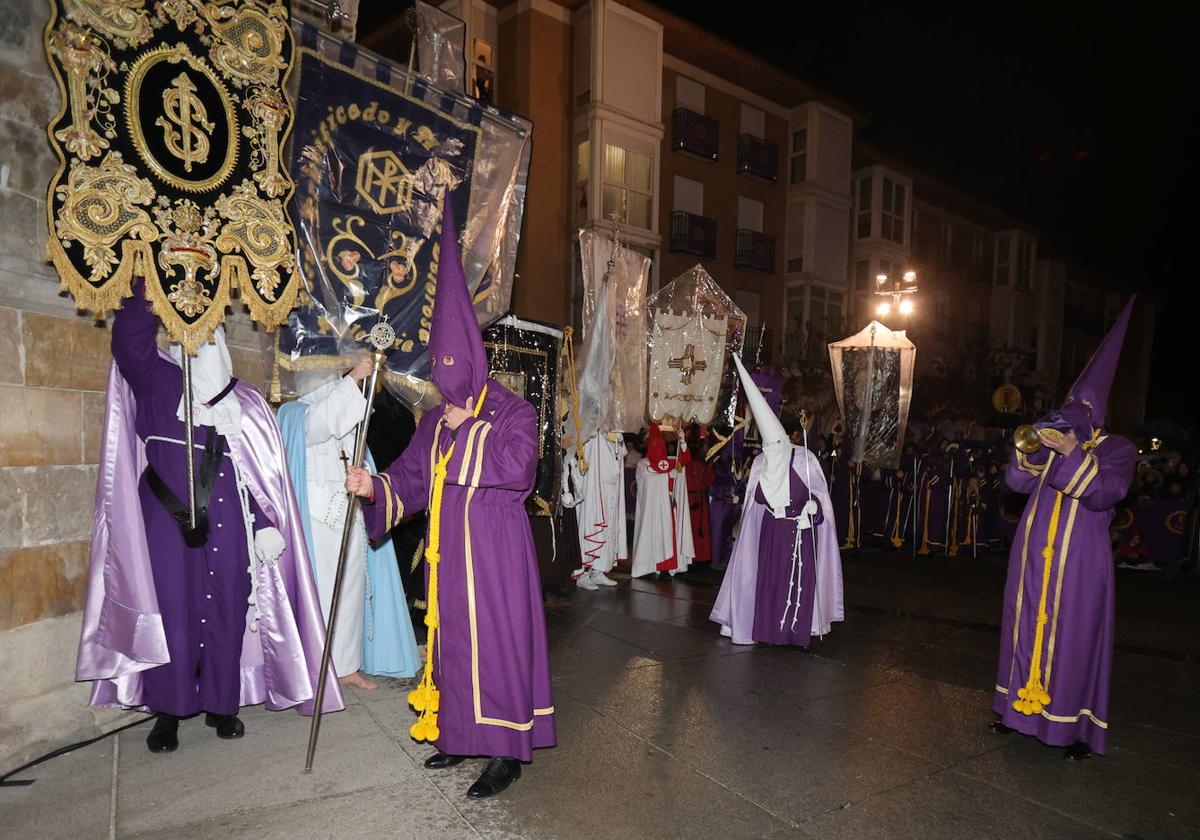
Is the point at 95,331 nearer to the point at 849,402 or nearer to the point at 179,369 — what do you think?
the point at 179,369

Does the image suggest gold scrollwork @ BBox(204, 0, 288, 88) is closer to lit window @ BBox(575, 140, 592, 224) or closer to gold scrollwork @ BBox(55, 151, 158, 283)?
gold scrollwork @ BBox(55, 151, 158, 283)

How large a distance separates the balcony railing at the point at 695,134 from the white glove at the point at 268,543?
17999 millimetres

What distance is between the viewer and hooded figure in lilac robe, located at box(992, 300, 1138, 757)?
405cm

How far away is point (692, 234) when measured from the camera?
19.7 m

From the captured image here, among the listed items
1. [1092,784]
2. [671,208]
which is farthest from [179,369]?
[671,208]

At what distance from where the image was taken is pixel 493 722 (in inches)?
132

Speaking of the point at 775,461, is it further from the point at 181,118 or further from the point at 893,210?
the point at 893,210

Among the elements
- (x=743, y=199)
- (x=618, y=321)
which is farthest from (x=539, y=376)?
(x=743, y=199)

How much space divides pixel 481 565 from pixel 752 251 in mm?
19494

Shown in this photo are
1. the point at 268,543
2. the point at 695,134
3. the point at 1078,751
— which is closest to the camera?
the point at 268,543

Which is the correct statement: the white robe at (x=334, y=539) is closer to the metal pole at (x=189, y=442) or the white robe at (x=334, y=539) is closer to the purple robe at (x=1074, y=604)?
the metal pole at (x=189, y=442)

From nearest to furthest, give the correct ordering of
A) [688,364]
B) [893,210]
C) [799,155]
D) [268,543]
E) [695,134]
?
1. [268,543]
2. [688,364]
3. [695,134]
4. [799,155]
5. [893,210]

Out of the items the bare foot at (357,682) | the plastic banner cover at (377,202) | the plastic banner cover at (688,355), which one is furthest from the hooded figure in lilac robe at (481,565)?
the plastic banner cover at (688,355)

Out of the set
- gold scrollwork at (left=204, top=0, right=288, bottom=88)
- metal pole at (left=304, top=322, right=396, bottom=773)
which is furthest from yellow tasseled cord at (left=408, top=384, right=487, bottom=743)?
gold scrollwork at (left=204, top=0, right=288, bottom=88)
